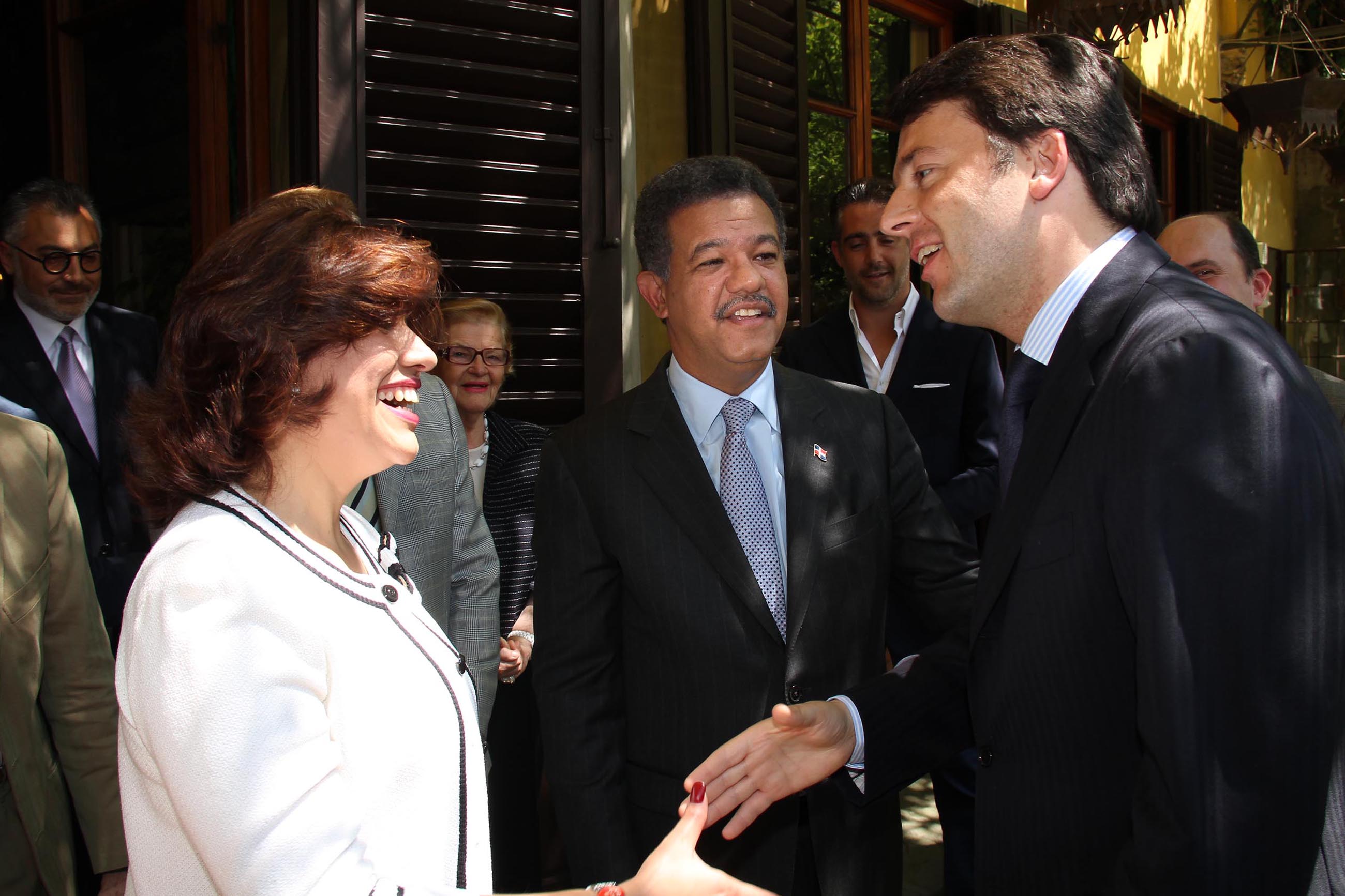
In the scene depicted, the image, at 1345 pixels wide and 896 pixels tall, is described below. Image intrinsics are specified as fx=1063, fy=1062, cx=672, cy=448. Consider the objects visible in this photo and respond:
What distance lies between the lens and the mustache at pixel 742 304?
2344 mm

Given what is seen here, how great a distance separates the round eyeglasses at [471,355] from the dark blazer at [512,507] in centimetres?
21

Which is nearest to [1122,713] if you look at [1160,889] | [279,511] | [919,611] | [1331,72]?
[1160,889]

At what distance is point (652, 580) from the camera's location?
6.88 ft

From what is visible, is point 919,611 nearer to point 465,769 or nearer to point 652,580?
point 652,580

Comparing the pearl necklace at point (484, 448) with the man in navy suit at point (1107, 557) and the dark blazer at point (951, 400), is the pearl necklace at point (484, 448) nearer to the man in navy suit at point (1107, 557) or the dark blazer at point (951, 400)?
the dark blazer at point (951, 400)

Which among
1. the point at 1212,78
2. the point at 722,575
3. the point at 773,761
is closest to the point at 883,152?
the point at 722,575

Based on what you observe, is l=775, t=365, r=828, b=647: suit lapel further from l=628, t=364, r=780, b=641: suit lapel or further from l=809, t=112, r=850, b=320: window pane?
l=809, t=112, r=850, b=320: window pane

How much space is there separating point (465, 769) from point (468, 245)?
2.42m

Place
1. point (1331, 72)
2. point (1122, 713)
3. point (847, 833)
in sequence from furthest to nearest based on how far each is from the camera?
1. point (1331, 72)
2. point (847, 833)
3. point (1122, 713)

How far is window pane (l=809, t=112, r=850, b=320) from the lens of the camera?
5355 mm

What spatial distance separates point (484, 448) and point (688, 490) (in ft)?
4.83

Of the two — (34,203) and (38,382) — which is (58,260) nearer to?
(34,203)

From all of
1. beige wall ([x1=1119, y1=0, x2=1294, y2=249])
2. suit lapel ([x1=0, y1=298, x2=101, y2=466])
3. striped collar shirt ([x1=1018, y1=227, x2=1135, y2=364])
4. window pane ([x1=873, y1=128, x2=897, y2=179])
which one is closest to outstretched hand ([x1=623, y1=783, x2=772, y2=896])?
striped collar shirt ([x1=1018, y1=227, x2=1135, y2=364])

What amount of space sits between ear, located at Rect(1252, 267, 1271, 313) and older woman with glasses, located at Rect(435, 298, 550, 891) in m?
2.60
